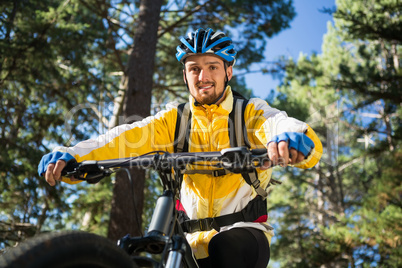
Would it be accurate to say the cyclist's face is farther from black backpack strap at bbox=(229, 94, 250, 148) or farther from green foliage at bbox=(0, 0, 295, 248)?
green foliage at bbox=(0, 0, 295, 248)

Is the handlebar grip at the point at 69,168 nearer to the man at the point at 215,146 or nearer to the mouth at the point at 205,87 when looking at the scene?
the man at the point at 215,146

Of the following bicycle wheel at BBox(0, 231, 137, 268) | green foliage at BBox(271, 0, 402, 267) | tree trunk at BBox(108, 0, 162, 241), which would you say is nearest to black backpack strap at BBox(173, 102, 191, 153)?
bicycle wheel at BBox(0, 231, 137, 268)

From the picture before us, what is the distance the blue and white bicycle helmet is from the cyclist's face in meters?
0.06

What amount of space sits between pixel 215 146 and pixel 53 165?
1.26 metres

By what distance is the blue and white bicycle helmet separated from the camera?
11.2ft

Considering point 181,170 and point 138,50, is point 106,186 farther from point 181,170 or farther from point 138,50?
point 181,170

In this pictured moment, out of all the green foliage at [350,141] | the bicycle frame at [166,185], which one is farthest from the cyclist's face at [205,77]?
the green foliage at [350,141]

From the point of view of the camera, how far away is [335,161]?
2261cm

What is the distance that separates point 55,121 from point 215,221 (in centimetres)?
1021

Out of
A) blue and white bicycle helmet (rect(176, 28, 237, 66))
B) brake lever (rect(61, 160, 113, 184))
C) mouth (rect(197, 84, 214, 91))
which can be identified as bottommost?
brake lever (rect(61, 160, 113, 184))

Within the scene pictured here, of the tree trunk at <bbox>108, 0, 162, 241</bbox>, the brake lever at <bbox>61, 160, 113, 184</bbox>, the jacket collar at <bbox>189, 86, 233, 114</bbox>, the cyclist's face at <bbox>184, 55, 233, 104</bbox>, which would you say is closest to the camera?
the brake lever at <bbox>61, 160, 113, 184</bbox>

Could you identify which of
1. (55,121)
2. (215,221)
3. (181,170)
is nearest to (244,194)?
(215,221)

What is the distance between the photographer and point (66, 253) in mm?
1619

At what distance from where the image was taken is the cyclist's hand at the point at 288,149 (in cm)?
224
